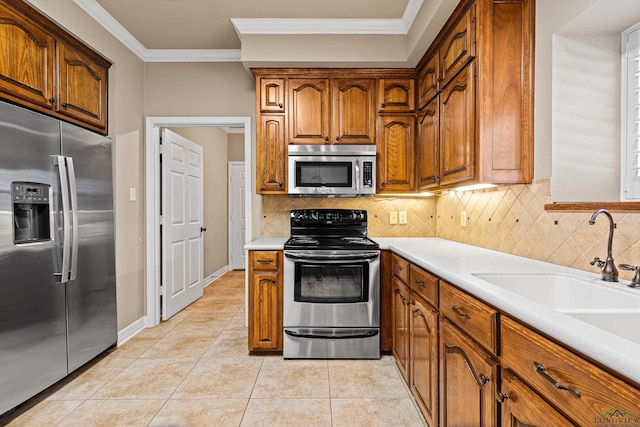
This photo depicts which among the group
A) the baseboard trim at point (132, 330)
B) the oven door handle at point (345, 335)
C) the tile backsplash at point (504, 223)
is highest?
the tile backsplash at point (504, 223)

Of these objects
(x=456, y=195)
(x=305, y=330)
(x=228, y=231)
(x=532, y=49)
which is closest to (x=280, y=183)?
(x=305, y=330)

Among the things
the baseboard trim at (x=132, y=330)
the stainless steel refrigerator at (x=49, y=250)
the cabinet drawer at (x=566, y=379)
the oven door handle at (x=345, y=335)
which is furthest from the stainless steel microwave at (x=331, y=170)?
the cabinet drawer at (x=566, y=379)

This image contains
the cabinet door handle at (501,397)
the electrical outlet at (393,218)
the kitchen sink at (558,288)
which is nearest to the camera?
the cabinet door handle at (501,397)

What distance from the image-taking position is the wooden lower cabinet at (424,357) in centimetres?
169

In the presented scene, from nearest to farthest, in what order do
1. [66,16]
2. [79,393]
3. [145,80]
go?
[79,393] → [66,16] → [145,80]

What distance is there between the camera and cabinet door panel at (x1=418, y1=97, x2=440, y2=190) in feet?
8.37

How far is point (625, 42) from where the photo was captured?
5.38 ft

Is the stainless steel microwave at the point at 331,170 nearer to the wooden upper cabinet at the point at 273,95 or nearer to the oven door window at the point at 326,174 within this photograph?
the oven door window at the point at 326,174

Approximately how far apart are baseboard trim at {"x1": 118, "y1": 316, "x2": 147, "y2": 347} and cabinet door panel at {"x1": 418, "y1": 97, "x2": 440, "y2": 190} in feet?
9.30

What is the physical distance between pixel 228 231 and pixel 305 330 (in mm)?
3957

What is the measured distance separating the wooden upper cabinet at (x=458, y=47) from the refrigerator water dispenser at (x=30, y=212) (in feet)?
8.43

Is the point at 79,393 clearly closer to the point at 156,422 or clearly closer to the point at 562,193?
the point at 156,422

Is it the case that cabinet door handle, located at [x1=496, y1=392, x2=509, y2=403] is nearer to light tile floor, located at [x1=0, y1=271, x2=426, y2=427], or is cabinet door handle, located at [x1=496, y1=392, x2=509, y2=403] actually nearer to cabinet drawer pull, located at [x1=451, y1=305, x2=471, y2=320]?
cabinet drawer pull, located at [x1=451, y1=305, x2=471, y2=320]

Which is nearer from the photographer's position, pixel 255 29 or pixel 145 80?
pixel 255 29
